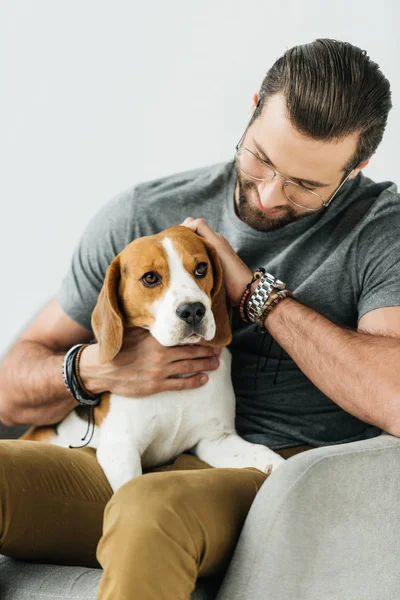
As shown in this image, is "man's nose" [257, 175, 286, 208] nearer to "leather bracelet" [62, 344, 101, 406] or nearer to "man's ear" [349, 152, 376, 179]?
"man's ear" [349, 152, 376, 179]

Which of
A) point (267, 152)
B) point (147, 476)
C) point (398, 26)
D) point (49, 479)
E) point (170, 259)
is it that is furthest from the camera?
point (398, 26)

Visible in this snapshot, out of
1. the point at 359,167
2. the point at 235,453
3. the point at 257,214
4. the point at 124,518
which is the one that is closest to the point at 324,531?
the point at 124,518

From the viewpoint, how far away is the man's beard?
2260 mm

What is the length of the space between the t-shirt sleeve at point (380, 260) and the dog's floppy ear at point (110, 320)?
645 mm

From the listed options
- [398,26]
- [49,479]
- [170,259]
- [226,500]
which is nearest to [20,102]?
[398,26]

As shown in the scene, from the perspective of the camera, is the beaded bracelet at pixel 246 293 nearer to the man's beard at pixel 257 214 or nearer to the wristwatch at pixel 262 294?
the wristwatch at pixel 262 294

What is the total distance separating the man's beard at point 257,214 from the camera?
7.41 ft

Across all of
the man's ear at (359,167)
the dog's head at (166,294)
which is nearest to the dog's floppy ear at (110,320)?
the dog's head at (166,294)

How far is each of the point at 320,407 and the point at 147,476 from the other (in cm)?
78

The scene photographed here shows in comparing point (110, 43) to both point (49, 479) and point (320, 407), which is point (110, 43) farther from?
point (49, 479)

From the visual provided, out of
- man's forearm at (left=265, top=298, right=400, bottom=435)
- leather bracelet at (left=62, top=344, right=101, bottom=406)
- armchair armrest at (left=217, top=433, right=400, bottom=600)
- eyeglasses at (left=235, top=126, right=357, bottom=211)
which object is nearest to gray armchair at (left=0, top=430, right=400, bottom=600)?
armchair armrest at (left=217, top=433, right=400, bottom=600)

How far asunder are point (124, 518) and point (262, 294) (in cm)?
74

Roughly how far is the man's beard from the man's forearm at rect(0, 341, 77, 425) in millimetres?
658

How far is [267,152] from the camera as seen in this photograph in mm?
2148
